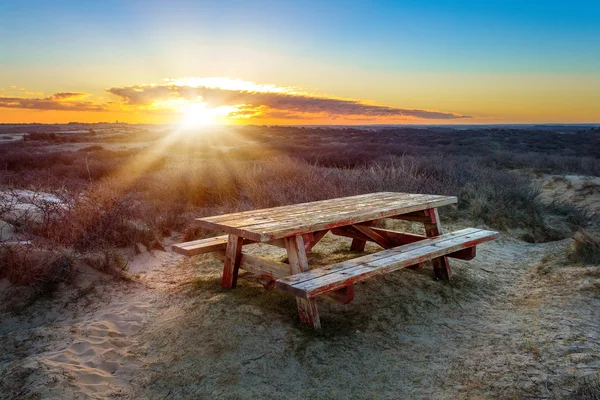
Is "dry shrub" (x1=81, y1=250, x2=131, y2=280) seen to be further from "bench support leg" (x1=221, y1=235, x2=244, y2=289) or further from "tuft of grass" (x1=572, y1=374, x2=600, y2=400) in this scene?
"tuft of grass" (x1=572, y1=374, x2=600, y2=400)

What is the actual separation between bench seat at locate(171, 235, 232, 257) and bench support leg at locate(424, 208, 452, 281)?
2.15m

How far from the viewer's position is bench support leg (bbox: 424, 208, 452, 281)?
4.31 m

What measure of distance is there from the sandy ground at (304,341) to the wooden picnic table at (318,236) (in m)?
0.29

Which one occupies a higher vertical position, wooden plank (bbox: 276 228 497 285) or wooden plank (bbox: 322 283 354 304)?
wooden plank (bbox: 276 228 497 285)

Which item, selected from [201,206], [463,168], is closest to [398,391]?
[201,206]

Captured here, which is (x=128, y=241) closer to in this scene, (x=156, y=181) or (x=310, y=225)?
(x=310, y=225)

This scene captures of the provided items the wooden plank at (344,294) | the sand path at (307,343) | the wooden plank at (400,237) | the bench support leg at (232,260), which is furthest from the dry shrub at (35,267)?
the wooden plank at (400,237)

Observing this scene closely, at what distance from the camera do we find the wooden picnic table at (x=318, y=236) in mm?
2998

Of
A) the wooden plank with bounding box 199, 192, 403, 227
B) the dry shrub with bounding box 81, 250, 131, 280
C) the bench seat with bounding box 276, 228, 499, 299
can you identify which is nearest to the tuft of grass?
the bench seat with bounding box 276, 228, 499, 299

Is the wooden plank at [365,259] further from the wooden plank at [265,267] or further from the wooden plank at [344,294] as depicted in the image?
the wooden plank at [265,267]

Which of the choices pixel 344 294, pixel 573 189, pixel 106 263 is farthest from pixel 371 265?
pixel 573 189

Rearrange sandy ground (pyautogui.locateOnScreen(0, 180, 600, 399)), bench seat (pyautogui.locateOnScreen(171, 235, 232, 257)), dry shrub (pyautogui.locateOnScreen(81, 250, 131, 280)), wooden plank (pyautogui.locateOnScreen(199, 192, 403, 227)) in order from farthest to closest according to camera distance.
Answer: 1. dry shrub (pyautogui.locateOnScreen(81, 250, 131, 280))
2. bench seat (pyautogui.locateOnScreen(171, 235, 232, 257))
3. wooden plank (pyautogui.locateOnScreen(199, 192, 403, 227))
4. sandy ground (pyautogui.locateOnScreen(0, 180, 600, 399))

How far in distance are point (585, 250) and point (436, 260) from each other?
1985mm

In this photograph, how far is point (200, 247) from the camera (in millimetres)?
3904
